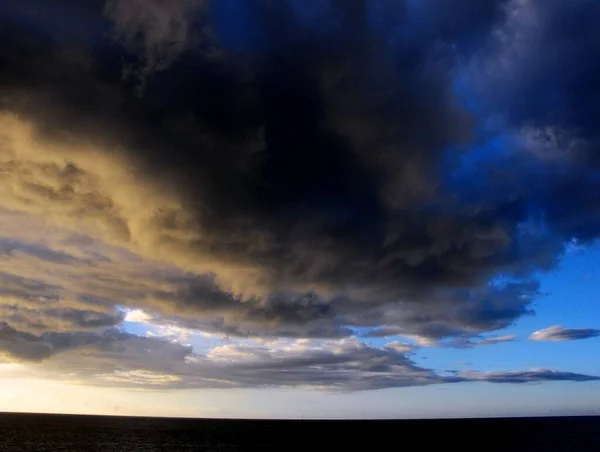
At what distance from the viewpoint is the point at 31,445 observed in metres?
149

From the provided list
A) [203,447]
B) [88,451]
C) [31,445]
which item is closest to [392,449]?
[203,447]

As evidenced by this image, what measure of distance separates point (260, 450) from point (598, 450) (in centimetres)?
10078

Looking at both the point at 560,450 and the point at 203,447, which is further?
the point at 203,447

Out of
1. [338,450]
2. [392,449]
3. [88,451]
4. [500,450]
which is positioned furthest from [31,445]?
[500,450]

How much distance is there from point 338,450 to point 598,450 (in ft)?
253

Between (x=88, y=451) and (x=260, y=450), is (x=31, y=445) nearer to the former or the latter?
(x=88, y=451)

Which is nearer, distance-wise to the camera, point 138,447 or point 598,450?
point 598,450

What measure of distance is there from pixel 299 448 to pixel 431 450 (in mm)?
39607

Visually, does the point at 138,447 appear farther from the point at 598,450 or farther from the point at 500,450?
the point at 598,450

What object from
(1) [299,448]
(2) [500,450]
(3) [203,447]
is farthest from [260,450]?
(2) [500,450]

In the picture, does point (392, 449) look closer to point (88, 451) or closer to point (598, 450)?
point (598, 450)

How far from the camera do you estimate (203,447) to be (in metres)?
152

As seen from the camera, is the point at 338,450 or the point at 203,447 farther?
the point at 203,447

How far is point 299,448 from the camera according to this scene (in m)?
145
